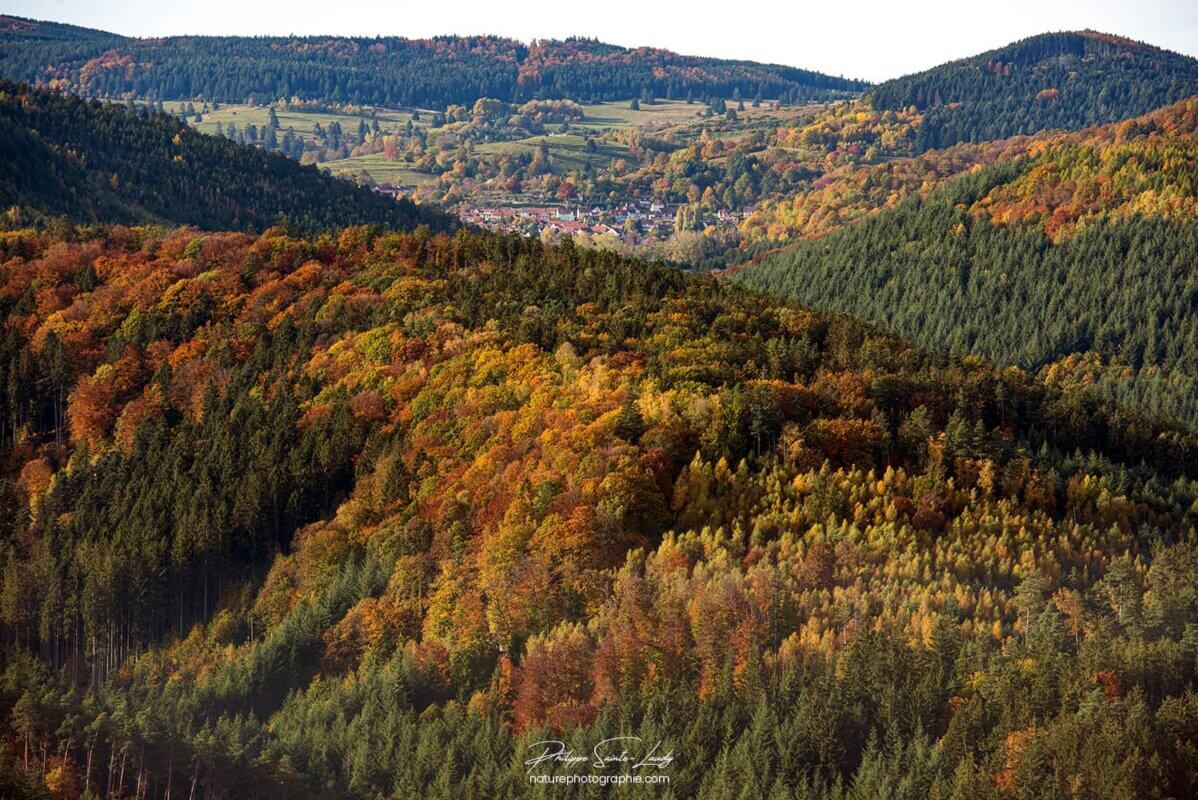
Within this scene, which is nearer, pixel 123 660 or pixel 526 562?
pixel 526 562

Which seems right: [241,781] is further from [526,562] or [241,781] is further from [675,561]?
[675,561]

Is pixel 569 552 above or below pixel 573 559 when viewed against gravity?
above

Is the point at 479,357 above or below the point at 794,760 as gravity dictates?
above

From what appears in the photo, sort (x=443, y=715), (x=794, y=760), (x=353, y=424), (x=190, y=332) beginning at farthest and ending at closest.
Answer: (x=190, y=332), (x=353, y=424), (x=443, y=715), (x=794, y=760)

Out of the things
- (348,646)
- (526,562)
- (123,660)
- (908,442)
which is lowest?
(123,660)

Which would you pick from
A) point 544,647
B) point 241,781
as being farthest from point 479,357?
point 241,781

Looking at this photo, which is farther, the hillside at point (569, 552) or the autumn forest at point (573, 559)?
the hillside at point (569, 552)

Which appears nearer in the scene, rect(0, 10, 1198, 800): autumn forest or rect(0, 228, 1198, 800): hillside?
rect(0, 10, 1198, 800): autumn forest

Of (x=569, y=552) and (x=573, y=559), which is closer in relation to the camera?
(x=573, y=559)
